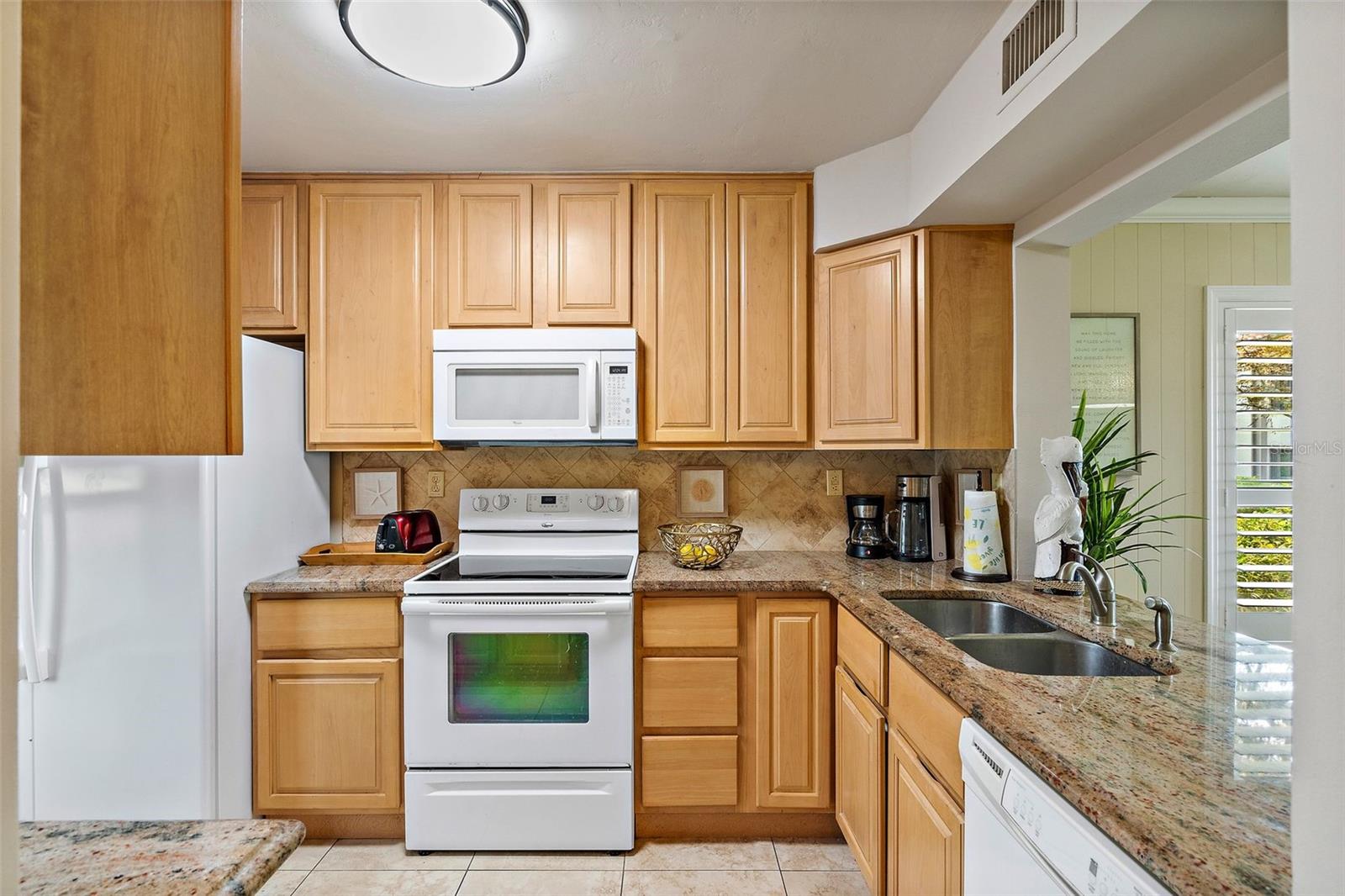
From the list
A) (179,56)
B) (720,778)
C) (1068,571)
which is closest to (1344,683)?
(179,56)

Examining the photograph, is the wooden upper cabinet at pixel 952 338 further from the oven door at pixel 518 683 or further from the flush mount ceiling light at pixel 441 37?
the flush mount ceiling light at pixel 441 37

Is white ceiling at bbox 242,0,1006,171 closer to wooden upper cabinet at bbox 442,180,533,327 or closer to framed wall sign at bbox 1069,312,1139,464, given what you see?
wooden upper cabinet at bbox 442,180,533,327

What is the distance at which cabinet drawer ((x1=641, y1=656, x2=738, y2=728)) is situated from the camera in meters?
2.17

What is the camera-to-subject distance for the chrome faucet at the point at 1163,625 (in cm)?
133

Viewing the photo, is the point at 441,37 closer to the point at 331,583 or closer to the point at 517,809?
the point at 331,583

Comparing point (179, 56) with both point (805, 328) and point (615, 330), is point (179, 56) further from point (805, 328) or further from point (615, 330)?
point (805, 328)

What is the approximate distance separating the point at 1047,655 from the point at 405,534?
85.2 inches

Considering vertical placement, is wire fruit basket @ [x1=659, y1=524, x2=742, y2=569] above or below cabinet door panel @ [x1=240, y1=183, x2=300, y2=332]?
below

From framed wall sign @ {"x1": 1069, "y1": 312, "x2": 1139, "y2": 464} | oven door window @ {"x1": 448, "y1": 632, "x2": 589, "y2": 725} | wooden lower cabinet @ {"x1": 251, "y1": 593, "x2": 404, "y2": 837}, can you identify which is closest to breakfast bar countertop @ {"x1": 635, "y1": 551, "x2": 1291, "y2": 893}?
oven door window @ {"x1": 448, "y1": 632, "x2": 589, "y2": 725}

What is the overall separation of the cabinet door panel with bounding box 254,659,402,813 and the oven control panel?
666 mm

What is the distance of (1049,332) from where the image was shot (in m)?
2.19

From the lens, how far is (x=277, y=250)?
96.1 inches

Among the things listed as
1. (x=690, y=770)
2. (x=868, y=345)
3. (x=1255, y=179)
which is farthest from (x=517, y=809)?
(x=1255, y=179)

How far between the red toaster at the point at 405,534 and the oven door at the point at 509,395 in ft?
1.32
